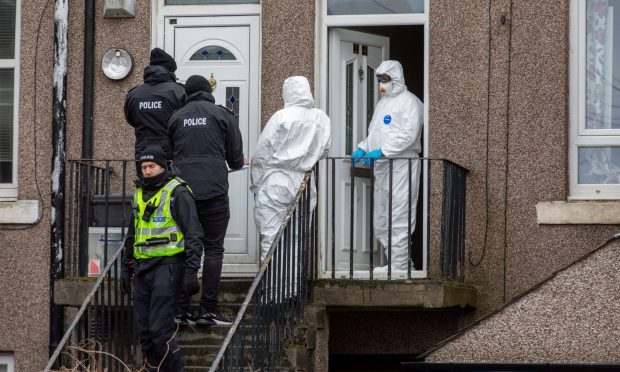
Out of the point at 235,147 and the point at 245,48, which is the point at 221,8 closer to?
the point at 245,48

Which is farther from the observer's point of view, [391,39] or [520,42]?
[391,39]

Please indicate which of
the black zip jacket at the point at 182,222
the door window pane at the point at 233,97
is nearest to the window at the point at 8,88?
the door window pane at the point at 233,97

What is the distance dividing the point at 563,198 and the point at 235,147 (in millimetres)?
2997

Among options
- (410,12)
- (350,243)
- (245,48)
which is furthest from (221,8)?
(350,243)

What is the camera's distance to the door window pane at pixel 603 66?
13.1 metres

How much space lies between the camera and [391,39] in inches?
582

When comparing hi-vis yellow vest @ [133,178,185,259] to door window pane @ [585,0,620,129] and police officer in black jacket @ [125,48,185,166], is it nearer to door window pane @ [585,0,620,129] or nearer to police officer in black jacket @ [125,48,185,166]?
police officer in black jacket @ [125,48,185,166]

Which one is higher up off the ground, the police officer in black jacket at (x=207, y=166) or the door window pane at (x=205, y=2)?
the door window pane at (x=205, y=2)

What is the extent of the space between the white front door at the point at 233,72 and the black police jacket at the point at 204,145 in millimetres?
1908

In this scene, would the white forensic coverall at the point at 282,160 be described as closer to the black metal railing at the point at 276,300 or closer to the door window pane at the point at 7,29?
the black metal railing at the point at 276,300

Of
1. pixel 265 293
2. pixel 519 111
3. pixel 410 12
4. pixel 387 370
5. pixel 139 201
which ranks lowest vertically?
pixel 387 370

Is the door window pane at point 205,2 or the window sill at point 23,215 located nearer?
the window sill at point 23,215

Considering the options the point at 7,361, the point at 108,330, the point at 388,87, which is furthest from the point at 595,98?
the point at 7,361

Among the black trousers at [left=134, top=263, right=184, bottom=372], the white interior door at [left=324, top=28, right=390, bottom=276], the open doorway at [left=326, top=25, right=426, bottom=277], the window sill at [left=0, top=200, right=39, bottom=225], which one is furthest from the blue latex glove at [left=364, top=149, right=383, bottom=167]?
the window sill at [left=0, top=200, right=39, bottom=225]
